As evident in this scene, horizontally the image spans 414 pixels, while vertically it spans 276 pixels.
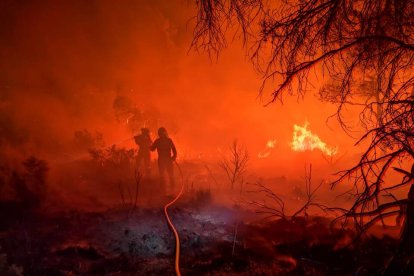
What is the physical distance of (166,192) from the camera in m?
11.7

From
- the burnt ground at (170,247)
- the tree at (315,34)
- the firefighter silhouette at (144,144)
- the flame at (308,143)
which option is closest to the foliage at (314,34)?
the tree at (315,34)

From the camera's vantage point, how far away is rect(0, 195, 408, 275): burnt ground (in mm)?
4379

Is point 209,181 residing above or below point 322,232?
above

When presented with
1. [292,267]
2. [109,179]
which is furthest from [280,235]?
[109,179]

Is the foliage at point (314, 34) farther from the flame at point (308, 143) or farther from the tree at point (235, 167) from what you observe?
the flame at point (308, 143)

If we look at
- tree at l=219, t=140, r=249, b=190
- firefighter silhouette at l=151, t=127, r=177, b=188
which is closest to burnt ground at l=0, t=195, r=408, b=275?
tree at l=219, t=140, r=249, b=190

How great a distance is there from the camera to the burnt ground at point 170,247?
4.38 m

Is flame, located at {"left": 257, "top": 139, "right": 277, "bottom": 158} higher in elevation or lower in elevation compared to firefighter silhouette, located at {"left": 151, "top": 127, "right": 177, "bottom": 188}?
higher

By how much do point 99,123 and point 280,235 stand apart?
27783 millimetres

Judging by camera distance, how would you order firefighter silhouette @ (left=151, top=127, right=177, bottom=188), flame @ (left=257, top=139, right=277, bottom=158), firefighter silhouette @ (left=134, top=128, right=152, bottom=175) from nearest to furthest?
firefighter silhouette @ (left=151, top=127, right=177, bottom=188) → firefighter silhouette @ (left=134, top=128, right=152, bottom=175) → flame @ (left=257, top=139, right=277, bottom=158)

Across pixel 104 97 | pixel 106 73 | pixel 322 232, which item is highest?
pixel 106 73

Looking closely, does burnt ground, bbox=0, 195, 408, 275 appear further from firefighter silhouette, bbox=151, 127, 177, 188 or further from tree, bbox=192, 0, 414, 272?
firefighter silhouette, bbox=151, 127, 177, 188

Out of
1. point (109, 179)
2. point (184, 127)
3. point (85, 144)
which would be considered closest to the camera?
point (109, 179)

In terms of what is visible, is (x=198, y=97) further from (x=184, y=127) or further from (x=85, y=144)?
(x=85, y=144)
